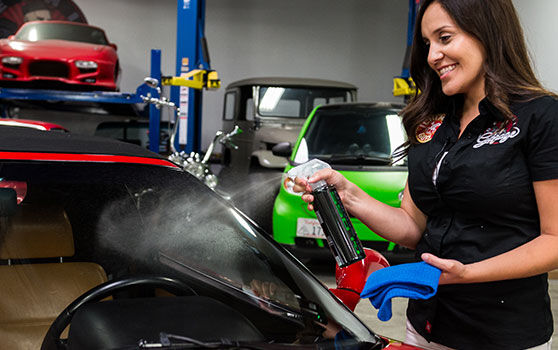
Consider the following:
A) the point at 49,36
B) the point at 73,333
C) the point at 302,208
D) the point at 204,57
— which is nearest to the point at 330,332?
the point at 73,333

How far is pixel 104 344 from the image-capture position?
1040 mm

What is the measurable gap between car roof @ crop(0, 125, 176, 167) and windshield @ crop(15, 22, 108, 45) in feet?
19.9

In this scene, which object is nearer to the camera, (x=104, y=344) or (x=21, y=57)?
(x=104, y=344)

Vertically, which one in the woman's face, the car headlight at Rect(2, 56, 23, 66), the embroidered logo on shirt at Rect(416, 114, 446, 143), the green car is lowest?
the green car

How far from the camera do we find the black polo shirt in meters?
1.13

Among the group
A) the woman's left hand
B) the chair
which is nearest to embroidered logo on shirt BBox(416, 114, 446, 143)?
the woman's left hand

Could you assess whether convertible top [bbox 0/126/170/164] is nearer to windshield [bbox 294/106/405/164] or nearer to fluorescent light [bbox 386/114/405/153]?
windshield [bbox 294/106/405/164]

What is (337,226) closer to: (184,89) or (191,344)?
(191,344)

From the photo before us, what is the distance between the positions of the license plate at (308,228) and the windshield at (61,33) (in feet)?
Answer: 14.7

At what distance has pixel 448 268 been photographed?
3.43 feet

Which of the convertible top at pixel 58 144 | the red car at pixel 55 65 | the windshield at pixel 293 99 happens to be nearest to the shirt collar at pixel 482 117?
the convertible top at pixel 58 144

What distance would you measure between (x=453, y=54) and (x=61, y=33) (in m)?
6.94

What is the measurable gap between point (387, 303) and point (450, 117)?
0.48 m

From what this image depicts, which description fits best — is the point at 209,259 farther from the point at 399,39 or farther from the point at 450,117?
the point at 399,39
